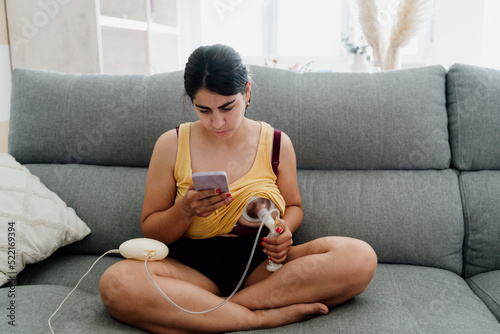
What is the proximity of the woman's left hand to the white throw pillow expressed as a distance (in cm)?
73

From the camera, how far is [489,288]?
48.3 inches

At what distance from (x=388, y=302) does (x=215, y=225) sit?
0.54m

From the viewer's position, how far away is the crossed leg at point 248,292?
3.26 ft

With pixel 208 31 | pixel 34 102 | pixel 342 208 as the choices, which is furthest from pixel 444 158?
pixel 208 31

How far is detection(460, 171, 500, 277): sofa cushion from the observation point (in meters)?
1.34

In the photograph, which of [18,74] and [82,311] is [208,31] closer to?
[18,74]

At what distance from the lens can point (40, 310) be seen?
3.43 ft

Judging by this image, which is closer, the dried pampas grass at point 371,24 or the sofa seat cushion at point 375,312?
the sofa seat cushion at point 375,312

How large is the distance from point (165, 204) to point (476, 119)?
1.13m

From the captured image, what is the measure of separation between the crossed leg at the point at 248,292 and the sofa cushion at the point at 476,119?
2.11 ft

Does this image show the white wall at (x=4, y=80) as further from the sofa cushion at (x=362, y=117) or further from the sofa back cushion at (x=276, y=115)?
the sofa cushion at (x=362, y=117)

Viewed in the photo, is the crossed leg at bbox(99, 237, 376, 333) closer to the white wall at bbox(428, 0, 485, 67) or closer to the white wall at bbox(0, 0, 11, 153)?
the white wall at bbox(0, 0, 11, 153)

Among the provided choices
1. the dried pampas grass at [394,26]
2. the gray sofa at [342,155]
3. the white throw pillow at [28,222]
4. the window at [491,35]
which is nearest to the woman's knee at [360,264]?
the gray sofa at [342,155]

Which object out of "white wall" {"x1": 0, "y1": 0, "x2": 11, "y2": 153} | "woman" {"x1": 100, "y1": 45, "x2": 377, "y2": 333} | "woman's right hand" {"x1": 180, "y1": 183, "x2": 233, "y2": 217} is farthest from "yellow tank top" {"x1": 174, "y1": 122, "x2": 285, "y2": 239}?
"white wall" {"x1": 0, "y1": 0, "x2": 11, "y2": 153}
